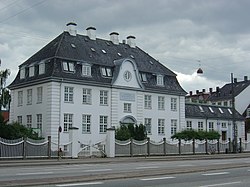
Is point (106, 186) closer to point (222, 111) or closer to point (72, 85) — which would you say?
point (72, 85)

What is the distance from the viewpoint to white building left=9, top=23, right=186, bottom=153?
156 feet

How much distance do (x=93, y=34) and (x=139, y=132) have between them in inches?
627

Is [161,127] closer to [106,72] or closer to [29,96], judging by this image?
[106,72]

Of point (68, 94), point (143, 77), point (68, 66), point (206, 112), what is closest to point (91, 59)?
point (68, 66)

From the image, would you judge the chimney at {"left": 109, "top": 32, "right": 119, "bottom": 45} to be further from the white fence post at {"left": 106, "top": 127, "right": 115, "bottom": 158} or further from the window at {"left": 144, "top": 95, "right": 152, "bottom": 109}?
the white fence post at {"left": 106, "top": 127, "right": 115, "bottom": 158}

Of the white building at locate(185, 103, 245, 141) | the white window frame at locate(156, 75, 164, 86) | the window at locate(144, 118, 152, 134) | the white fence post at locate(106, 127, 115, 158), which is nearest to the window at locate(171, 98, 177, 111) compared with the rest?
the white window frame at locate(156, 75, 164, 86)

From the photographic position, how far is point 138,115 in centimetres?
5412

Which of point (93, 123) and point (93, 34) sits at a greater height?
point (93, 34)

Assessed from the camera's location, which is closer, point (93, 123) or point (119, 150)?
point (119, 150)

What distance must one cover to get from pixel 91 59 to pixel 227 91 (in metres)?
62.0

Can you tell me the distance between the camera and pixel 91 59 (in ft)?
168

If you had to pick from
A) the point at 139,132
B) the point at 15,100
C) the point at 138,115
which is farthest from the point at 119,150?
the point at 15,100

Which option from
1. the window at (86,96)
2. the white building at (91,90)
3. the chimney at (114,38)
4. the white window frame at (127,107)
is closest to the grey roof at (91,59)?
the white building at (91,90)

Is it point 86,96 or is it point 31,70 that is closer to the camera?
point 86,96
